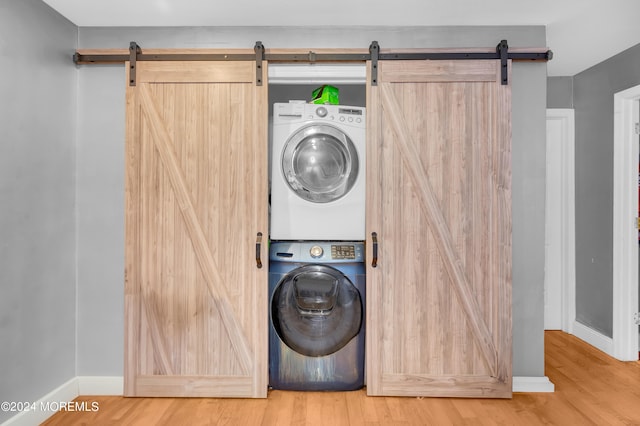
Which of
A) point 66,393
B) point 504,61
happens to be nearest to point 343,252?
point 504,61

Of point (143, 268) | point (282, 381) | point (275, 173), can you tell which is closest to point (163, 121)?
point (275, 173)

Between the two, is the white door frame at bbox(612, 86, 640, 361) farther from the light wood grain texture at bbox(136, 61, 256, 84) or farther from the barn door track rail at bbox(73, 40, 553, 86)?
the light wood grain texture at bbox(136, 61, 256, 84)

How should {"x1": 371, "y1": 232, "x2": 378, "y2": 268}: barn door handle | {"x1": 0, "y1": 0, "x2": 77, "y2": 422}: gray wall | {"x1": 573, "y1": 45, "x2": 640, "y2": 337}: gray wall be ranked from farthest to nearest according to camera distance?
{"x1": 573, "y1": 45, "x2": 640, "y2": 337}: gray wall
{"x1": 371, "y1": 232, "x2": 378, "y2": 268}: barn door handle
{"x1": 0, "y1": 0, "x2": 77, "y2": 422}: gray wall

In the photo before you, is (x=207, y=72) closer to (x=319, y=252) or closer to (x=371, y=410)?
(x=319, y=252)

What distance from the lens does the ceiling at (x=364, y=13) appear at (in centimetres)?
232

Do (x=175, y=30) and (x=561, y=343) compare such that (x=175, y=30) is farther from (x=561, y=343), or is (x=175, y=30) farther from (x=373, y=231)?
(x=561, y=343)

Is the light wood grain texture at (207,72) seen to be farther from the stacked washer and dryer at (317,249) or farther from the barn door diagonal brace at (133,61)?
the stacked washer and dryer at (317,249)

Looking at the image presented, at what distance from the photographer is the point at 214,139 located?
8.26 feet

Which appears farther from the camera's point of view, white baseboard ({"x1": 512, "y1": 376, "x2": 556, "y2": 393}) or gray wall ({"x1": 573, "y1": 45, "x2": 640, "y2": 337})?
gray wall ({"x1": 573, "y1": 45, "x2": 640, "y2": 337})

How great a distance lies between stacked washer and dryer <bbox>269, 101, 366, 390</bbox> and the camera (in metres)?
2.54

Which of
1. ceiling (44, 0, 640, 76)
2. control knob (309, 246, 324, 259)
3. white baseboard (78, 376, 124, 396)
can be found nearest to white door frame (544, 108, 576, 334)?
ceiling (44, 0, 640, 76)

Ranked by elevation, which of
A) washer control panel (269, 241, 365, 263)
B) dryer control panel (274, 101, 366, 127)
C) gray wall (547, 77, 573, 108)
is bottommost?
washer control panel (269, 241, 365, 263)

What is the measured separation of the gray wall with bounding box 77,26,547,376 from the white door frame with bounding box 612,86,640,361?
3.51 feet

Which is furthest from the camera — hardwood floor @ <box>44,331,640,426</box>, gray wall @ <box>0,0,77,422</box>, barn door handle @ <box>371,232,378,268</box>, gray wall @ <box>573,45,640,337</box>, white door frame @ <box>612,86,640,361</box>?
gray wall @ <box>573,45,640,337</box>
